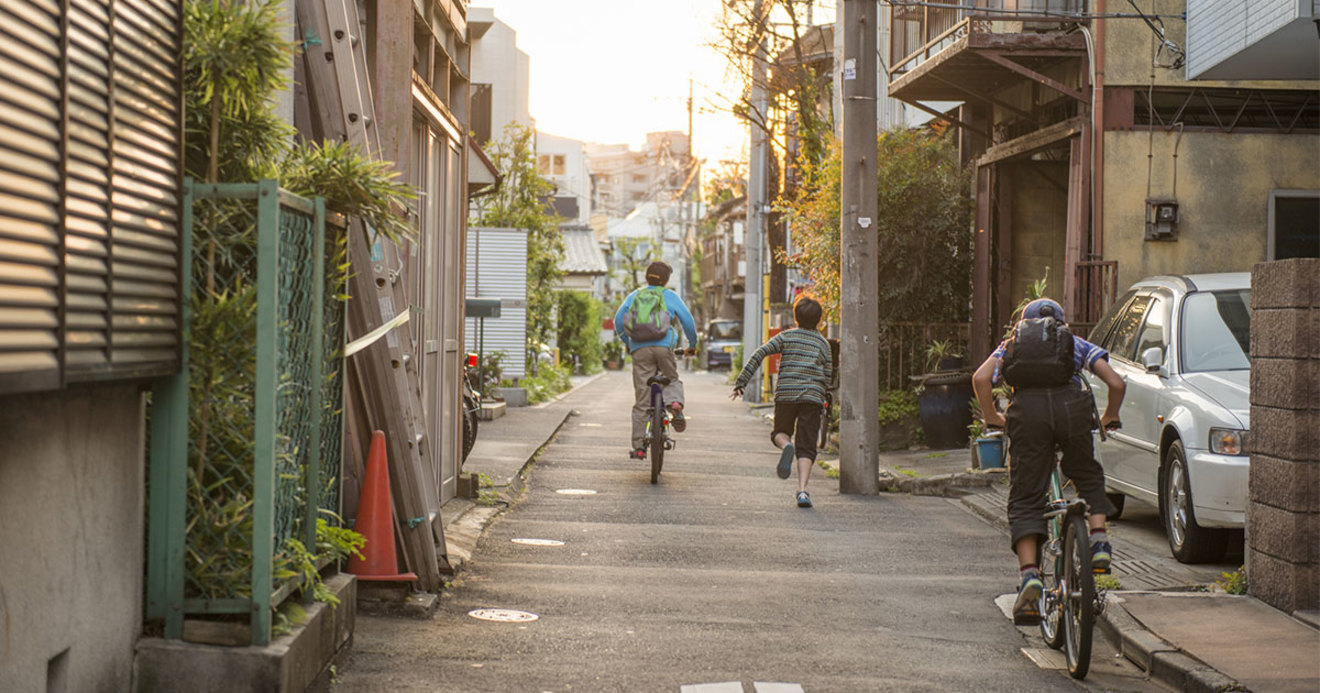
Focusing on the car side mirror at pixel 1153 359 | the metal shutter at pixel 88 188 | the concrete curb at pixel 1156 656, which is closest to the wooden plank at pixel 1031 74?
the car side mirror at pixel 1153 359

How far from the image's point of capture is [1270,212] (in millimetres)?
15203

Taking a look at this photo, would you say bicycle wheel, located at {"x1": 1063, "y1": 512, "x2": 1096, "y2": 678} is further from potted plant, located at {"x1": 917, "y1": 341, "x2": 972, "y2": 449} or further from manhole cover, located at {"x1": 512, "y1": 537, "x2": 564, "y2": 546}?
potted plant, located at {"x1": 917, "y1": 341, "x2": 972, "y2": 449}

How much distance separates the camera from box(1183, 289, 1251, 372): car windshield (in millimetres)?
9797

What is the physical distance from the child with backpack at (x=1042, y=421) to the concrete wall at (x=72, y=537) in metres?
3.97

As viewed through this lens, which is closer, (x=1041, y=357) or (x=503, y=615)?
(x=1041, y=357)

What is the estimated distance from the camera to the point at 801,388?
12.7 meters

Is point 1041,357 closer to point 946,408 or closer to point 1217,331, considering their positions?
point 1217,331

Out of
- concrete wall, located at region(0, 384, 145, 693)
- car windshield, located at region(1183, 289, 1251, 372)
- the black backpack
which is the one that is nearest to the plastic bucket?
car windshield, located at region(1183, 289, 1251, 372)

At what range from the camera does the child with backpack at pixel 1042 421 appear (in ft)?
22.9

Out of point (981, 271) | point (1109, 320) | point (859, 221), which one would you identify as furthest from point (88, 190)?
point (981, 271)

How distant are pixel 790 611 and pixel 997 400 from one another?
8.00 m

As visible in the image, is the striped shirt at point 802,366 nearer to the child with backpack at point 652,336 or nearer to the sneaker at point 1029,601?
the child with backpack at point 652,336

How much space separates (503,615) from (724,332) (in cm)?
5898

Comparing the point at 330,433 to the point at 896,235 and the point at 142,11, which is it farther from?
the point at 896,235
